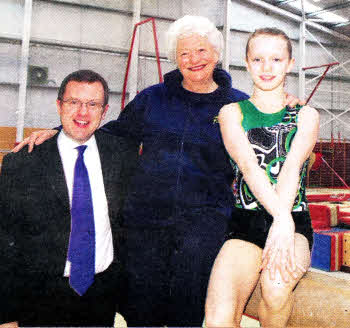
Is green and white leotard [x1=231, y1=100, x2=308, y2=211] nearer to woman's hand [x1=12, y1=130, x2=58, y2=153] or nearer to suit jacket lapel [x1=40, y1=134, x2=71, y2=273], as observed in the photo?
suit jacket lapel [x1=40, y1=134, x2=71, y2=273]

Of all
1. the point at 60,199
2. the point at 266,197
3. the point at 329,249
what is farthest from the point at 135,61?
the point at 266,197

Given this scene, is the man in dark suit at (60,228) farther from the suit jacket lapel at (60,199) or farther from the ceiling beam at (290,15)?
the ceiling beam at (290,15)

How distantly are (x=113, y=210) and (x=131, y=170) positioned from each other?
19 cm

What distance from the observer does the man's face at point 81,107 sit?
138 centimetres

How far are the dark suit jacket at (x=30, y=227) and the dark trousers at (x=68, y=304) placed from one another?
0.02 meters

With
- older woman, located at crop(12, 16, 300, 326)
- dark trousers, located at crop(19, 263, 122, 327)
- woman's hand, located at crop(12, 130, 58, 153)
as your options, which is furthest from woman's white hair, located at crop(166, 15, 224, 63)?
dark trousers, located at crop(19, 263, 122, 327)

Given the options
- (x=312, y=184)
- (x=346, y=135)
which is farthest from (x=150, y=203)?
(x=346, y=135)

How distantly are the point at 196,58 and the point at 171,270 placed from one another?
79cm

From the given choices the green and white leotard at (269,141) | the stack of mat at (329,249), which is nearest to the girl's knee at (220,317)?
the green and white leotard at (269,141)

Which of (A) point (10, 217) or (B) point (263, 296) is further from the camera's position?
(A) point (10, 217)

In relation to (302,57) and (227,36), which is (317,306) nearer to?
(227,36)

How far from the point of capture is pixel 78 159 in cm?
140

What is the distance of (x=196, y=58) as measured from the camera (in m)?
1.49

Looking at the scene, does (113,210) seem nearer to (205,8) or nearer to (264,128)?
(264,128)
